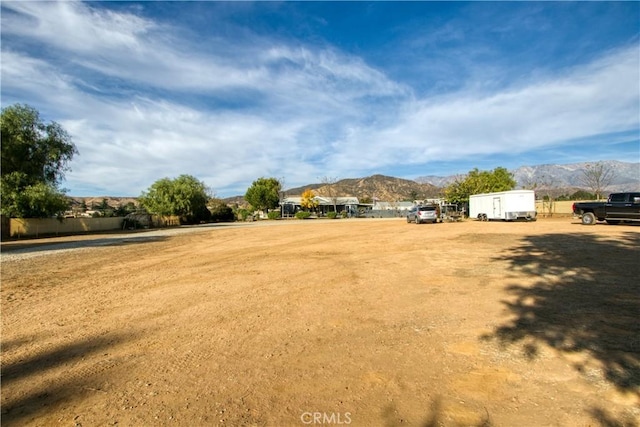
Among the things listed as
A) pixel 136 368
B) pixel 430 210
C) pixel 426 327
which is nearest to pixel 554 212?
pixel 430 210

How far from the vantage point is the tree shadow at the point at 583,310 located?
370 cm

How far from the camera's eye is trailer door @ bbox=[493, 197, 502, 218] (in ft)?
96.6

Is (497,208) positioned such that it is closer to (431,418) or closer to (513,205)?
(513,205)

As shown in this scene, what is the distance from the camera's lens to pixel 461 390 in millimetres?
3227

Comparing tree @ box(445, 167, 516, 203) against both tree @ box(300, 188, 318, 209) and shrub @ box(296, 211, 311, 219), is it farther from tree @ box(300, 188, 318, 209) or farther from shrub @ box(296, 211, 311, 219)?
tree @ box(300, 188, 318, 209)

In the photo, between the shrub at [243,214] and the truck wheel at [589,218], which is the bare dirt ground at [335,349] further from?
the shrub at [243,214]

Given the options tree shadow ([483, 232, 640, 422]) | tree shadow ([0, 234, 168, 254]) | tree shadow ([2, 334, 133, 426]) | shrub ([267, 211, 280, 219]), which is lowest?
tree shadow ([0, 234, 168, 254])

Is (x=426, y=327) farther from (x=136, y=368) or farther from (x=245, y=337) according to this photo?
(x=136, y=368)

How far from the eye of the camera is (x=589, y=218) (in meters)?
21.7

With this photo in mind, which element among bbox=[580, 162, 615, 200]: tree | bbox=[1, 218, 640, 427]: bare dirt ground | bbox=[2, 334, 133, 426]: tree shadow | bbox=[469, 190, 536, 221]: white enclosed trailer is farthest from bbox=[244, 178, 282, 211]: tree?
bbox=[2, 334, 133, 426]: tree shadow

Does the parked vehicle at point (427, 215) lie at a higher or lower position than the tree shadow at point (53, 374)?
higher

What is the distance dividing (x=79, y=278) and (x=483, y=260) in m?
11.6

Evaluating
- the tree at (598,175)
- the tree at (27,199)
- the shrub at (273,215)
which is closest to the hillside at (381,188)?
the shrub at (273,215)

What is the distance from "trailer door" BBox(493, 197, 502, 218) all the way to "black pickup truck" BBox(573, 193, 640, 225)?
694 centimetres
